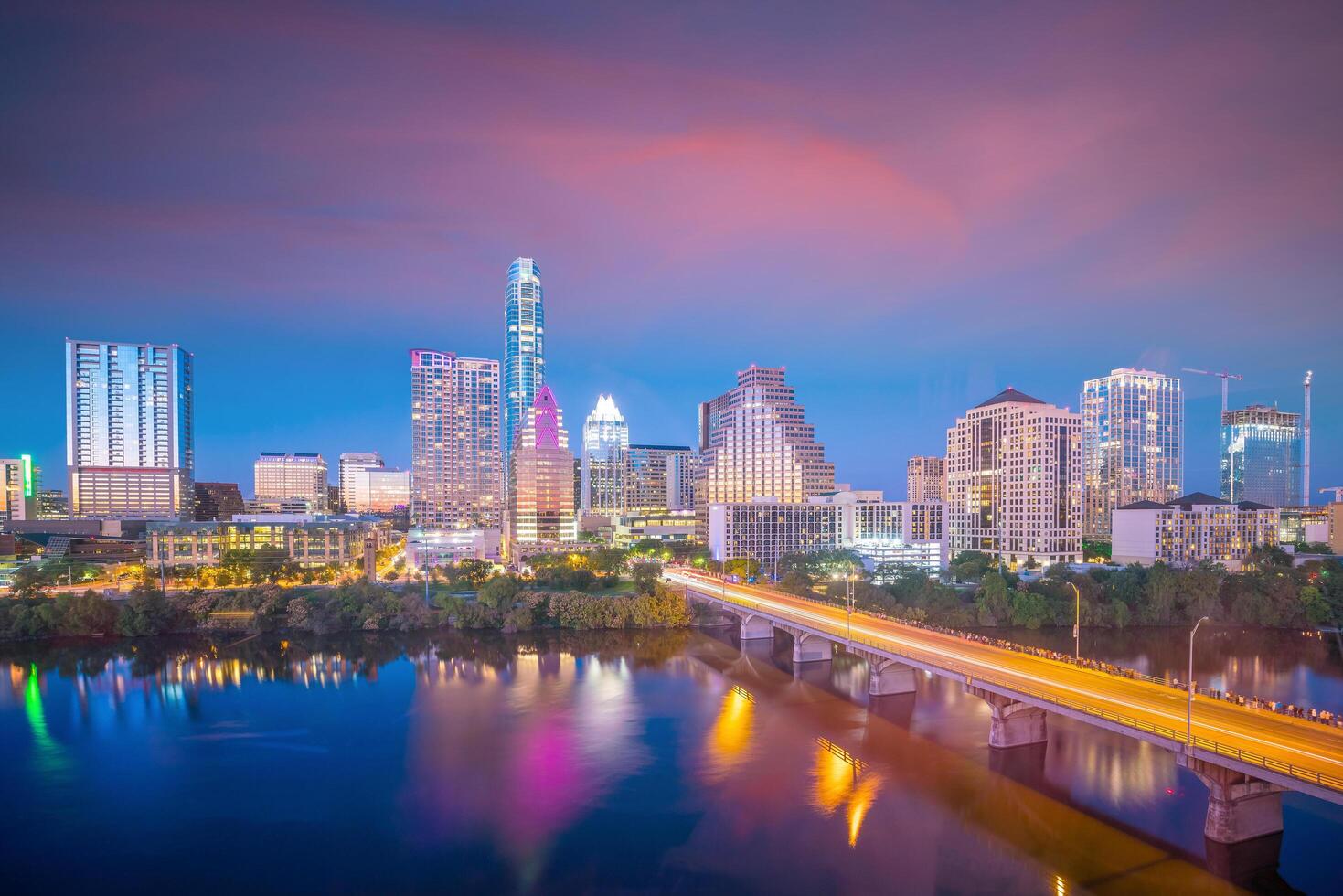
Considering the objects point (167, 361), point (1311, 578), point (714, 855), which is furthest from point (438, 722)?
point (167, 361)

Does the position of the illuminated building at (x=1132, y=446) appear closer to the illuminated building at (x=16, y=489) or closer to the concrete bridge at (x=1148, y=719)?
the concrete bridge at (x=1148, y=719)

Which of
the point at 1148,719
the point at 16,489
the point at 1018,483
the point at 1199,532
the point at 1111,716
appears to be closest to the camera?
the point at 1111,716

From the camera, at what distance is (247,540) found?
286 ft

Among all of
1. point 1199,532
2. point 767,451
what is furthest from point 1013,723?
point 767,451

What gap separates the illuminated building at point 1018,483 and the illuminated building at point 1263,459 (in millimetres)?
97739

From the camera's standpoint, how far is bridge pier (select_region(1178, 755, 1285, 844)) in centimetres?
2403

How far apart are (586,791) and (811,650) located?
90.7 feet

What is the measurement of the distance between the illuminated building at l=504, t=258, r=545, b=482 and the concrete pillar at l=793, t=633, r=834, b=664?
446 ft

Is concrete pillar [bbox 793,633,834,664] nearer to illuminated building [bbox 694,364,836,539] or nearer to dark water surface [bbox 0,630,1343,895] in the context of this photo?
dark water surface [bbox 0,630,1343,895]

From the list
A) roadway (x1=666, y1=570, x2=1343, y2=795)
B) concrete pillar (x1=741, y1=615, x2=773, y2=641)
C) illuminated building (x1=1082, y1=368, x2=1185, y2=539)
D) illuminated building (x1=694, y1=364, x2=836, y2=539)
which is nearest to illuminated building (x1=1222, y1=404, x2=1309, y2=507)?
illuminated building (x1=1082, y1=368, x2=1185, y2=539)

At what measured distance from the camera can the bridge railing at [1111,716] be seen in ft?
69.0

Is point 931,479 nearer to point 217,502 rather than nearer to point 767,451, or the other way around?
point 767,451

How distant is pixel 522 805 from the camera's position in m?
30.2

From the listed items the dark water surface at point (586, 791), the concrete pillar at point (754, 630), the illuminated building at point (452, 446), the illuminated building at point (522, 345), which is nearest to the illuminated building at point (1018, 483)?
the concrete pillar at point (754, 630)
